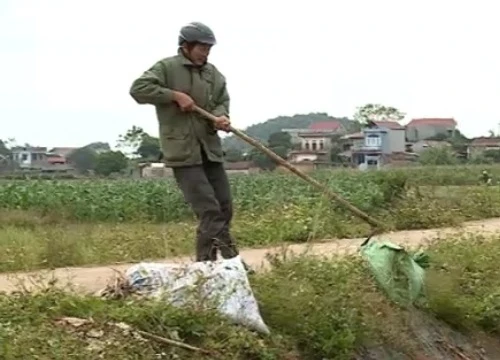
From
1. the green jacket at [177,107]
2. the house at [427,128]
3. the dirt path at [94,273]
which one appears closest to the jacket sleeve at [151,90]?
the green jacket at [177,107]

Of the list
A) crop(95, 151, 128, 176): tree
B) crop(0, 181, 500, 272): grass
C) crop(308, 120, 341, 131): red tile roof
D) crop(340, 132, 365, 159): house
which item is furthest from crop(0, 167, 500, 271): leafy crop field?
crop(308, 120, 341, 131): red tile roof

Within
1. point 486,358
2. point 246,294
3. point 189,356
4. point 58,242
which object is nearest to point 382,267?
point 486,358

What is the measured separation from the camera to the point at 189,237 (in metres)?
12.4

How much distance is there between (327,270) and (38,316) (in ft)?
7.95

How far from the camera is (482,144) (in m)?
62.6

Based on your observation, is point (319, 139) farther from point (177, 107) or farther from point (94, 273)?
point (177, 107)

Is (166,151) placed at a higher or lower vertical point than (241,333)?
higher

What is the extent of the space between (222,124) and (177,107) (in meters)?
0.33

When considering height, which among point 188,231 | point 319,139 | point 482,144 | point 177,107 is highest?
point 319,139

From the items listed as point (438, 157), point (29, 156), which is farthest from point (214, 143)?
point (438, 157)

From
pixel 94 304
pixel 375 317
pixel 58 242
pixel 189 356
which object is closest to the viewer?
pixel 189 356

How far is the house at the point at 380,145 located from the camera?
5462cm

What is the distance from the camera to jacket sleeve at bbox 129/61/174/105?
6.85 m

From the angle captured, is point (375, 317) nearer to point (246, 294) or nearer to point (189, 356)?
point (246, 294)
